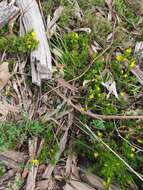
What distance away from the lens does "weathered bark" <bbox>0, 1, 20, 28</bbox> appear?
178 inches

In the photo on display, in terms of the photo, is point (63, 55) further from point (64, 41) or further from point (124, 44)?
point (124, 44)

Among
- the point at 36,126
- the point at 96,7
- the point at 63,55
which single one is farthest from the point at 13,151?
the point at 96,7

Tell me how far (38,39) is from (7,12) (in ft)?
1.46

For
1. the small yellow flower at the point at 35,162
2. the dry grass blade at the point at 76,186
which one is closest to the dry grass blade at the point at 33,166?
the small yellow flower at the point at 35,162

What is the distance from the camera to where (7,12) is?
4555mm

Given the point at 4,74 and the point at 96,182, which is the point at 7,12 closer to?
the point at 4,74

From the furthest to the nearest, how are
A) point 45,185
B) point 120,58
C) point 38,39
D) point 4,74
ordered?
point 120,58 < point 38,39 < point 4,74 < point 45,185

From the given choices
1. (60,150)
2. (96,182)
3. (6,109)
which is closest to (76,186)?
(96,182)

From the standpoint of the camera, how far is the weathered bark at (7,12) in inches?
178

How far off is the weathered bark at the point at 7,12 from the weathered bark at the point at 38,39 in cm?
11

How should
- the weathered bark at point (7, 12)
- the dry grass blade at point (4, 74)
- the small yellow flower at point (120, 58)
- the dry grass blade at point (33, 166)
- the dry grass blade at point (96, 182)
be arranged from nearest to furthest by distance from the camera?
the dry grass blade at point (33, 166) < the dry grass blade at point (96, 182) < the dry grass blade at point (4, 74) < the weathered bark at point (7, 12) < the small yellow flower at point (120, 58)

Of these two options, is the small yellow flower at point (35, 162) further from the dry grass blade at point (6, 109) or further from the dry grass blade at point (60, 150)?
the dry grass blade at point (6, 109)

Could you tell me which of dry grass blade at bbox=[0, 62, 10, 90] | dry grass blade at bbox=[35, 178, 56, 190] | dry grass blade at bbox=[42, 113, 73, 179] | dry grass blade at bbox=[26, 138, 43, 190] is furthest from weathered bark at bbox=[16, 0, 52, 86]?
dry grass blade at bbox=[35, 178, 56, 190]

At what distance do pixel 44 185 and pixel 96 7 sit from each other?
229cm
